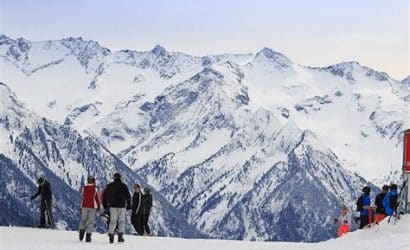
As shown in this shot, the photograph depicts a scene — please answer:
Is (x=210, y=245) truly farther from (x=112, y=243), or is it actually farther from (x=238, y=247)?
(x=112, y=243)

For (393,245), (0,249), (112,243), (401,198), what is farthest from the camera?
(401,198)

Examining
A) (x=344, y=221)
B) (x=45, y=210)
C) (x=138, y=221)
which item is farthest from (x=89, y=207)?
(x=344, y=221)

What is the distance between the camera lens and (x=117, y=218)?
30.0 meters

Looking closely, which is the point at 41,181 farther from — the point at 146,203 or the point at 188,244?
the point at 188,244

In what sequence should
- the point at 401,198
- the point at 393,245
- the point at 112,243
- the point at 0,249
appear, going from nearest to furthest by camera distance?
the point at 0,249 < the point at 393,245 < the point at 112,243 < the point at 401,198

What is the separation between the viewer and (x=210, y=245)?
3156 cm

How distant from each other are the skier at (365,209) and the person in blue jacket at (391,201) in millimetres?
1236

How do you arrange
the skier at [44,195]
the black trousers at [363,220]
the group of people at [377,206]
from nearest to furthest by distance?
the group of people at [377,206]
the black trousers at [363,220]
the skier at [44,195]

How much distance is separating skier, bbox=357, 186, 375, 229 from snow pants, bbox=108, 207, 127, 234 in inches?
368

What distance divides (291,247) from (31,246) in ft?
27.6

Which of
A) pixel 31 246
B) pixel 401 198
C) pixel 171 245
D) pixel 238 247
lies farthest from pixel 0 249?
pixel 401 198

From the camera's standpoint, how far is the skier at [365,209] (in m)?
34.9

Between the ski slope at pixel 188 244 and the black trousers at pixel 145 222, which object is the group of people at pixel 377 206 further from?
the black trousers at pixel 145 222

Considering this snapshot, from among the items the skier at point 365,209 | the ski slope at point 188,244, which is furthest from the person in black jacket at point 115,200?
the skier at point 365,209
